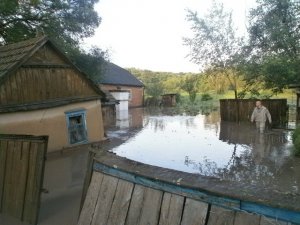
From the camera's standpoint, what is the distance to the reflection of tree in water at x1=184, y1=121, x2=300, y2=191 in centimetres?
1012

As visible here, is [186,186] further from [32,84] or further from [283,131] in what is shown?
[283,131]

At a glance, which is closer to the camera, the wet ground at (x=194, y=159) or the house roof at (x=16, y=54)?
the wet ground at (x=194, y=159)

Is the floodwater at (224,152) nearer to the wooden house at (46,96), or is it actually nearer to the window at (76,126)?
the window at (76,126)

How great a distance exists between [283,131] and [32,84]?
560 inches

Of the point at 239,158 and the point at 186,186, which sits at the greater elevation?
the point at 186,186

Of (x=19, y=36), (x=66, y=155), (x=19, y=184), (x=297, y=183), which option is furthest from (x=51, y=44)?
(x=297, y=183)

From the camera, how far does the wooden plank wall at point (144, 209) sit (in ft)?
10.2

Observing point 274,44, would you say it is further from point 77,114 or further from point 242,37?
point 77,114

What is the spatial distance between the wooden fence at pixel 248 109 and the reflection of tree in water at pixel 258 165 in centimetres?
463

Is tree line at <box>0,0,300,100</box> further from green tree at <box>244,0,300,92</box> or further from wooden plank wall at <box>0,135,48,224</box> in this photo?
wooden plank wall at <box>0,135,48,224</box>

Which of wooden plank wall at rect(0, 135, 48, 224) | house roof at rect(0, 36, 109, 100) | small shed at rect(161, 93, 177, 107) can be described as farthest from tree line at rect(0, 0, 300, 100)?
small shed at rect(161, 93, 177, 107)

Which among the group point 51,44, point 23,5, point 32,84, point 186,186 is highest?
point 23,5

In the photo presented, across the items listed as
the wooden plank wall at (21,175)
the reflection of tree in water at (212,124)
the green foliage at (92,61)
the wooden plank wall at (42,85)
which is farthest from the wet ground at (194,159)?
the green foliage at (92,61)

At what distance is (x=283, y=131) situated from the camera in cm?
2014
